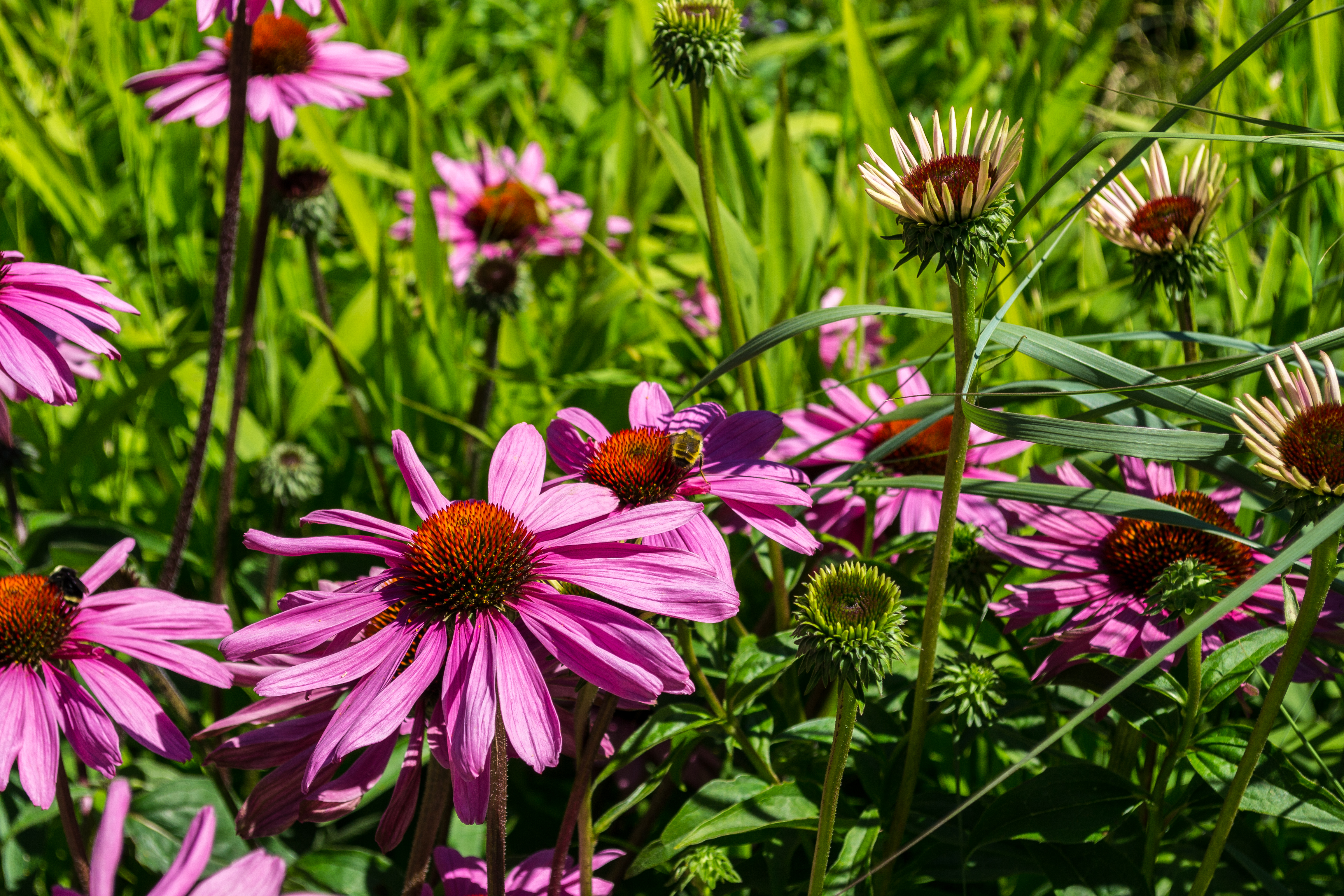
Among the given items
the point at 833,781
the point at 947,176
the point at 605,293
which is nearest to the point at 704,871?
the point at 833,781

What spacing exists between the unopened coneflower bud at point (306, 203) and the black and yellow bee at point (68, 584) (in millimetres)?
706

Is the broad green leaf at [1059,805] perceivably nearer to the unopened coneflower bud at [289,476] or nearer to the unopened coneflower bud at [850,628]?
the unopened coneflower bud at [850,628]

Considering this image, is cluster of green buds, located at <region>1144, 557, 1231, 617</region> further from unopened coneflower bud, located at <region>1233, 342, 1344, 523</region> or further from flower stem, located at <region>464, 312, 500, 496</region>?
flower stem, located at <region>464, 312, 500, 496</region>

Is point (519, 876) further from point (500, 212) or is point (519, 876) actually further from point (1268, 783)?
point (500, 212)

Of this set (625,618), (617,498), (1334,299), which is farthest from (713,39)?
(1334,299)

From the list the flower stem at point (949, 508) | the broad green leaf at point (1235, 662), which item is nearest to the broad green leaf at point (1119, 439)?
the flower stem at point (949, 508)

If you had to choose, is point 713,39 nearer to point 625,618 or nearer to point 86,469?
point 625,618

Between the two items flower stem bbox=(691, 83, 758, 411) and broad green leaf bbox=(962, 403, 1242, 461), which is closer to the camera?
broad green leaf bbox=(962, 403, 1242, 461)

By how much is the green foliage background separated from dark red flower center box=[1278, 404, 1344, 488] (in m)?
0.19

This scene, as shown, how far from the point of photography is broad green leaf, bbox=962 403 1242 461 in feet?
2.25

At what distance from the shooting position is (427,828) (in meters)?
0.71

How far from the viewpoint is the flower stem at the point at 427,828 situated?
704mm

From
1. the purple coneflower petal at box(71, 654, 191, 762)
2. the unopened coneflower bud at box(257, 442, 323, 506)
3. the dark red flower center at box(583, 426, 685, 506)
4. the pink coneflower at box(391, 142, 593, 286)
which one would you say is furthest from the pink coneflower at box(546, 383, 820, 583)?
the pink coneflower at box(391, 142, 593, 286)

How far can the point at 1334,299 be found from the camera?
1202 mm
